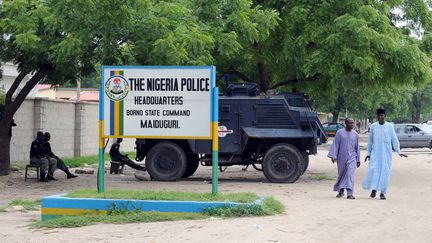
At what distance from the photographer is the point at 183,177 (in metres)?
19.4

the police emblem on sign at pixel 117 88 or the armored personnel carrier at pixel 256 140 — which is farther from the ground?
the police emblem on sign at pixel 117 88

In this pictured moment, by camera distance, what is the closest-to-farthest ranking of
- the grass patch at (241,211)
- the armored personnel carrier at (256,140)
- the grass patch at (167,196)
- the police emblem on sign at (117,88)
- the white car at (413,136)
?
1. the grass patch at (241,211)
2. the grass patch at (167,196)
3. the police emblem on sign at (117,88)
4. the armored personnel carrier at (256,140)
5. the white car at (413,136)

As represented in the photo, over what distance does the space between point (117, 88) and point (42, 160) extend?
23.6 feet

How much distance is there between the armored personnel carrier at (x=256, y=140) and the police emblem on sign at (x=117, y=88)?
631 centimetres

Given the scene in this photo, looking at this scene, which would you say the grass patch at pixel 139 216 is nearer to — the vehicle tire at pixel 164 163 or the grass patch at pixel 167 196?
the grass patch at pixel 167 196

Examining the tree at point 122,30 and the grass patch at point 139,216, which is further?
the tree at point 122,30

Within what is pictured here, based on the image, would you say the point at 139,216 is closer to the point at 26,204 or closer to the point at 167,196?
the point at 167,196

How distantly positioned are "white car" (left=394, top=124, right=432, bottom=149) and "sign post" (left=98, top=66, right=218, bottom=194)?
2707 cm

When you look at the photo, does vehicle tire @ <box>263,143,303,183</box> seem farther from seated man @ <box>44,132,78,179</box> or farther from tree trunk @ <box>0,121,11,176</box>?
tree trunk @ <box>0,121,11,176</box>

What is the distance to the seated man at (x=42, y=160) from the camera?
1839 centimetres

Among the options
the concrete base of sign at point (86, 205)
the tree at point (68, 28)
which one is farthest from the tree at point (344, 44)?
the concrete base of sign at point (86, 205)

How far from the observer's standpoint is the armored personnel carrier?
18000 mm

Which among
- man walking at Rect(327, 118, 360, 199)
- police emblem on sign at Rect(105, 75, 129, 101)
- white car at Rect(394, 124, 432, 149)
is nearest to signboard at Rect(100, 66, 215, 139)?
police emblem on sign at Rect(105, 75, 129, 101)

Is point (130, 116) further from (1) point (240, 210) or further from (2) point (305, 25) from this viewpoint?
(2) point (305, 25)
